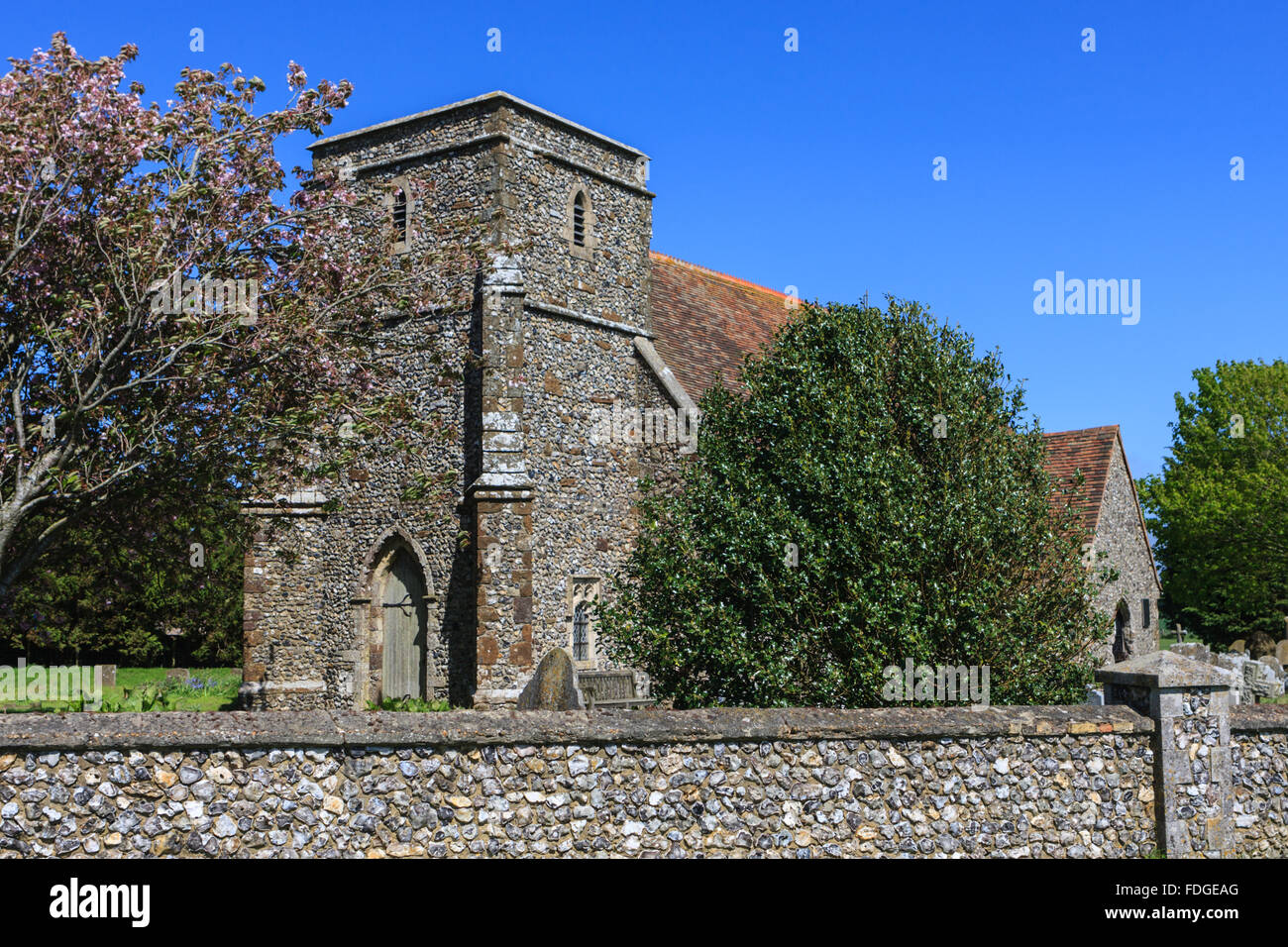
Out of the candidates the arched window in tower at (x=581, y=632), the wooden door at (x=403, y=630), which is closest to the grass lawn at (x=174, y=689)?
the wooden door at (x=403, y=630)

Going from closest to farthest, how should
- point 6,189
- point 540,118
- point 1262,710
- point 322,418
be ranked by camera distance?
point 1262,710, point 6,189, point 322,418, point 540,118

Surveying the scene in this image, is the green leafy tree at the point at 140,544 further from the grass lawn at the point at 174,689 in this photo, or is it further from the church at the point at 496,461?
the grass lawn at the point at 174,689

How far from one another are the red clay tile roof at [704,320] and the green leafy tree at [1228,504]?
1930 centimetres

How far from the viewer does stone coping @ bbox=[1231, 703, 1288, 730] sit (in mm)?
9422

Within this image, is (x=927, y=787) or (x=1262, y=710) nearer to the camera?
(x=927, y=787)

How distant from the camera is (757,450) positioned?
14.3m

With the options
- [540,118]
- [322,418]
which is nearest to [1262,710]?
[322,418]

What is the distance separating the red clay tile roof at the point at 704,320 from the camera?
24.0 m

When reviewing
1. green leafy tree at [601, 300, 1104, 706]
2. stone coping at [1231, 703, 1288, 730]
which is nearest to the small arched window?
green leafy tree at [601, 300, 1104, 706]

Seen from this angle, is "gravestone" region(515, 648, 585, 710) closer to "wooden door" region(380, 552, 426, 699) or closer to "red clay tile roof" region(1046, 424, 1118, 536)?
"wooden door" region(380, 552, 426, 699)

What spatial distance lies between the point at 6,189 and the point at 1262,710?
1294 cm

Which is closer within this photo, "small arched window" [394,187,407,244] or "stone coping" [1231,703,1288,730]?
"stone coping" [1231,703,1288,730]

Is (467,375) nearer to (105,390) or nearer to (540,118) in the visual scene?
(540,118)

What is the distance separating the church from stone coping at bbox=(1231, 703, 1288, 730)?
455 inches
